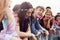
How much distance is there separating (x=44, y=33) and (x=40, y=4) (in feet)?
0.81

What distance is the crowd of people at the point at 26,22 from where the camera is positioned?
3.68 feet

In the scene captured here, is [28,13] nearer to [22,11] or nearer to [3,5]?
[22,11]

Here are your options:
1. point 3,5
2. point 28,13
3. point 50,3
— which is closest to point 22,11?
point 28,13

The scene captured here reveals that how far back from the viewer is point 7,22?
1128mm

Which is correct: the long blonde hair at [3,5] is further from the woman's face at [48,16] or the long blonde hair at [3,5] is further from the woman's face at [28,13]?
the woman's face at [48,16]

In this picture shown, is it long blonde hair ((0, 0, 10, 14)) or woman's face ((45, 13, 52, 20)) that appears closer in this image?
long blonde hair ((0, 0, 10, 14))

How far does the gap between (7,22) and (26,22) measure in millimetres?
152

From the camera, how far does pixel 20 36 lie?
3.76ft

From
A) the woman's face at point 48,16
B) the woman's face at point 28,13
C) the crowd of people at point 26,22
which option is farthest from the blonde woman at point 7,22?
the woman's face at point 48,16

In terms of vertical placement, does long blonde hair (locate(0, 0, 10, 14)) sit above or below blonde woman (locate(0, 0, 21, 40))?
above

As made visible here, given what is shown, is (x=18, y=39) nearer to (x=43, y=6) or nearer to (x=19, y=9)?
(x=19, y=9)

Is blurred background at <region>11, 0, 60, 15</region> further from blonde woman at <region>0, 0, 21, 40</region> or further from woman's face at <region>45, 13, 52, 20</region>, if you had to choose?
blonde woman at <region>0, 0, 21, 40</region>

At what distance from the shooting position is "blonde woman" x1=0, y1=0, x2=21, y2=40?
3.65 feet

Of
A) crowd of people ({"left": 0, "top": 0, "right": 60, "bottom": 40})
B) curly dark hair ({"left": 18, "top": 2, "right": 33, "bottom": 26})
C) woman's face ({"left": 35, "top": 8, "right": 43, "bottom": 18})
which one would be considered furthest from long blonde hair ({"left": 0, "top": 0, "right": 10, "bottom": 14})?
woman's face ({"left": 35, "top": 8, "right": 43, "bottom": 18})
